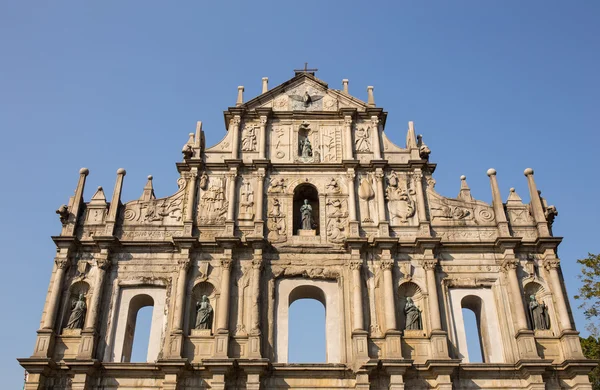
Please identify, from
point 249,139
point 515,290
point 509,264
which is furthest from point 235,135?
point 515,290

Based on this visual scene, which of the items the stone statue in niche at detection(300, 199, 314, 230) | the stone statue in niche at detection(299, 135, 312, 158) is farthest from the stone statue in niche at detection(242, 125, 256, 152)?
the stone statue in niche at detection(300, 199, 314, 230)

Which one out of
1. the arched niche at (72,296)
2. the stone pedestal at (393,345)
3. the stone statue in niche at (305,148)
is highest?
the stone statue in niche at (305,148)

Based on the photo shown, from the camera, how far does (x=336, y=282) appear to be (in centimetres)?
1811

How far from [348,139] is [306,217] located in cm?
305

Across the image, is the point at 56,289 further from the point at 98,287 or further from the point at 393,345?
the point at 393,345

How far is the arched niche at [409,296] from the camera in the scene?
57.5 feet

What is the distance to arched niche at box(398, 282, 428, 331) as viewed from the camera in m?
17.5

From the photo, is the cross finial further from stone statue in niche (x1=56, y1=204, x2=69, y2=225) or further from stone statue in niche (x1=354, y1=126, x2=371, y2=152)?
stone statue in niche (x1=56, y1=204, x2=69, y2=225)

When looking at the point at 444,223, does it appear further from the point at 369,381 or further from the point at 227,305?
the point at 227,305

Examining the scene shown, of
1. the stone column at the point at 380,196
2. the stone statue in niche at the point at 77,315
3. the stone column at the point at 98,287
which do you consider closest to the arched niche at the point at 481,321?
the stone column at the point at 380,196

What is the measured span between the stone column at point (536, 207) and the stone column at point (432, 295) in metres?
3.42

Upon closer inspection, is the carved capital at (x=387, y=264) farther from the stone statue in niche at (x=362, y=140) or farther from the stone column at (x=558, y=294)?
the stone column at (x=558, y=294)

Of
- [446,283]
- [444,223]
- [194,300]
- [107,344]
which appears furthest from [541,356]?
[107,344]

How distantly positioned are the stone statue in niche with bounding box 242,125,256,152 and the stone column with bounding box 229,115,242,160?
0.75 ft
